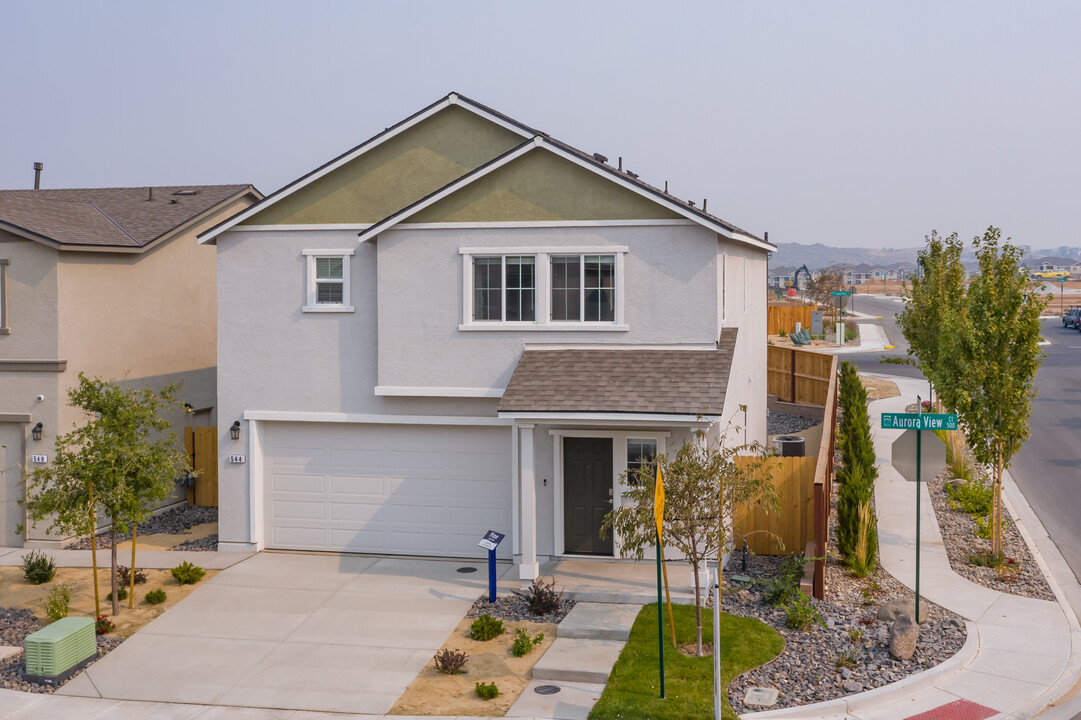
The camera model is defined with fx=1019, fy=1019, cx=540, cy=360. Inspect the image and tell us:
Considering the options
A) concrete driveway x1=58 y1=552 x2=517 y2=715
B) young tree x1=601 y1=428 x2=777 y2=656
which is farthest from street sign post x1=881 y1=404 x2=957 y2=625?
concrete driveway x1=58 y1=552 x2=517 y2=715

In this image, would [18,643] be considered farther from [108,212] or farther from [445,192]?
[108,212]

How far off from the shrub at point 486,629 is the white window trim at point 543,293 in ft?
17.1

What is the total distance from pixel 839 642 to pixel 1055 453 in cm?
1748

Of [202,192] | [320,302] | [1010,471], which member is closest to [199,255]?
[202,192]

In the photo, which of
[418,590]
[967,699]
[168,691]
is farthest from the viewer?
[418,590]

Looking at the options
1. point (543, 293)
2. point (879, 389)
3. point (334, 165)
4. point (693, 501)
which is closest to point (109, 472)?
point (334, 165)

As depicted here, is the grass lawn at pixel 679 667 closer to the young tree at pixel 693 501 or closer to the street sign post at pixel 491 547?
the young tree at pixel 693 501

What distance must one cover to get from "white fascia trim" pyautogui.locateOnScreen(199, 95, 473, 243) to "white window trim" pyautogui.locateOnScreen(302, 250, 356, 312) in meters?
1.11

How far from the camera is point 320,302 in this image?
1831cm

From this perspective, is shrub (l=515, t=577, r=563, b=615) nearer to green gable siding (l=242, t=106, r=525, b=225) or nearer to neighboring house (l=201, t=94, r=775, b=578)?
neighboring house (l=201, t=94, r=775, b=578)

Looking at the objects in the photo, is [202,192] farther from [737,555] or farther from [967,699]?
[967,699]

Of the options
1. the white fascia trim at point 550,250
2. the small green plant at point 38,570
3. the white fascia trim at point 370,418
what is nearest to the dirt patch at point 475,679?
the white fascia trim at point 370,418

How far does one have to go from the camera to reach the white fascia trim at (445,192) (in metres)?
16.6

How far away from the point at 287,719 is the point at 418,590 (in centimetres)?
463
